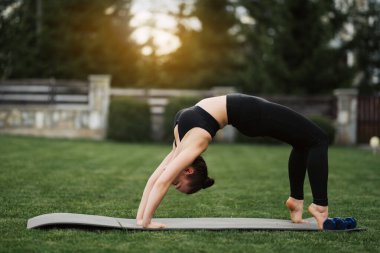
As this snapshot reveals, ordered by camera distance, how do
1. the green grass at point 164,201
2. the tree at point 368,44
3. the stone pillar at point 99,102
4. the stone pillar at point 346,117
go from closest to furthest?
the green grass at point 164,201, the stone pillar at point 99,102, the stone pillar at point 346,117, the tree at point 368,44

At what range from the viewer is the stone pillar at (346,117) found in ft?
61.7

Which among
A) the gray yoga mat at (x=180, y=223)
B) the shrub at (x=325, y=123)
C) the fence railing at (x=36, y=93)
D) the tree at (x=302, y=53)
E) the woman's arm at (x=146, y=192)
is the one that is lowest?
the shrub at (x=325, y=123)

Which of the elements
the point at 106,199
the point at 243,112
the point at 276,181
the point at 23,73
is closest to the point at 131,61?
the point at 23,73

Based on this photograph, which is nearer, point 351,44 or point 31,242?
point 31,242

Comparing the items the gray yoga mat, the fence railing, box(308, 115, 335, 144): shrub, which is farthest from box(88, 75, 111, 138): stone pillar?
the gray yoga mat

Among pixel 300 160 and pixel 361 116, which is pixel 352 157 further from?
pixel 300 160

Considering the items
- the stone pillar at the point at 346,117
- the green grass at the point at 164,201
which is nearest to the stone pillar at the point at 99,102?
the green grass at the point at 164,201

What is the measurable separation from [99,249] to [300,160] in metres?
1.96

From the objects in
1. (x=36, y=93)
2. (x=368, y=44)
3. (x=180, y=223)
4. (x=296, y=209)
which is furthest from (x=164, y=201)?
(x=368, y=44)

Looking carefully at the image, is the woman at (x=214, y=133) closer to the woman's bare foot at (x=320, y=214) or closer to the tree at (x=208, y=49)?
the woman's bare foot at (x=320, y=214)

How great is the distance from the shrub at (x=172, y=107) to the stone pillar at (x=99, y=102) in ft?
6.62

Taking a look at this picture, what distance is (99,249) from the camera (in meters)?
3.59

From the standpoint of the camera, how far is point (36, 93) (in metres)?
19.0

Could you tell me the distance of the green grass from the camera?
3.84 metres
